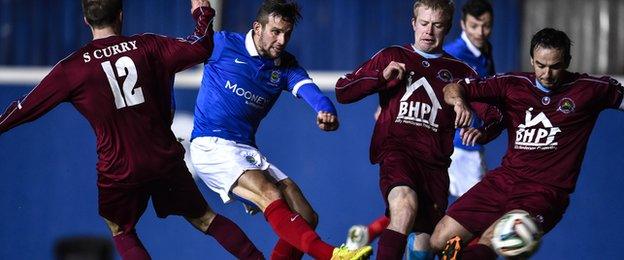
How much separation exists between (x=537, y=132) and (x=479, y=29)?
2011mm

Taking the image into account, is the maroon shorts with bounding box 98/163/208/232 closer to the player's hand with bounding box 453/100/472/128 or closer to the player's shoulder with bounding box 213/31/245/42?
the player's shoulder with bounding box 213/31/245/42

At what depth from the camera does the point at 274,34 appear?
23.6 feet

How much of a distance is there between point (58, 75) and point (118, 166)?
0.63 meters

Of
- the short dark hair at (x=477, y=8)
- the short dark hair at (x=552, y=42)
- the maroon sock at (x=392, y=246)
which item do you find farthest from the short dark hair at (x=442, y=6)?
the short dark hair at (x=477, y=8)

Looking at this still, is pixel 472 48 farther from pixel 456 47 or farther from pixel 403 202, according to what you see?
pixel 403 202

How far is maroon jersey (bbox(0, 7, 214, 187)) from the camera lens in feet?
21.4

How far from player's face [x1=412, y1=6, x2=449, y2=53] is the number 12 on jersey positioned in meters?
1.83

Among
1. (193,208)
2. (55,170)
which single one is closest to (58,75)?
(193,208)

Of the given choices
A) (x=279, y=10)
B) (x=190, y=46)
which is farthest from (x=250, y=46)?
(x=190, y=46)

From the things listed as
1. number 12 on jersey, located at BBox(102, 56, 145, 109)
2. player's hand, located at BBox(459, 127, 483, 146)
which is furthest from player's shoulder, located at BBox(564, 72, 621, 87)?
number 12 on jersey, located at BBox(102, 56, 145, 109)

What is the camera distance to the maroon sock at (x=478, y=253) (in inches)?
264

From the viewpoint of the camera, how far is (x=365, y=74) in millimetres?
7082

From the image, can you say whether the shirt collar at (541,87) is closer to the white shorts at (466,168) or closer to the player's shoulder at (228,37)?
the player's shoulder at (228,37)

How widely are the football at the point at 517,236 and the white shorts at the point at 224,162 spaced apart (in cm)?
151
